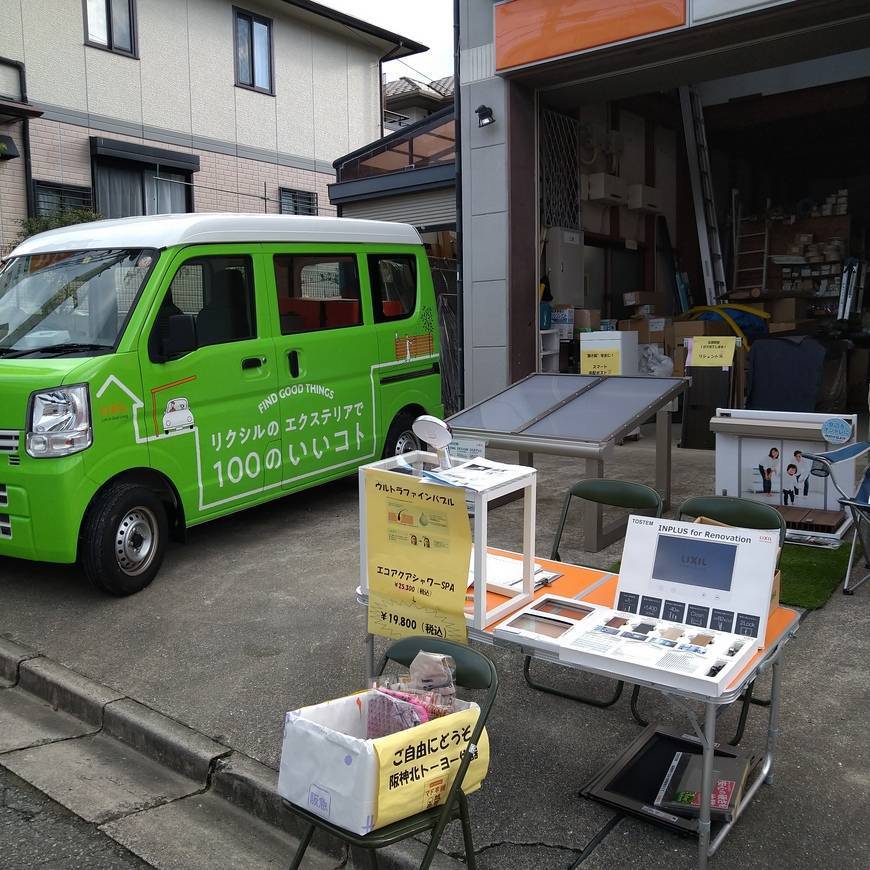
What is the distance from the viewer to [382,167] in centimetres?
1309

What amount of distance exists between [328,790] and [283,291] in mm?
4816

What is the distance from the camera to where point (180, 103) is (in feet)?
53.3

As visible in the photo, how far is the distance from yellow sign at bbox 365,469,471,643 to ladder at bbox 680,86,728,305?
37.1ft

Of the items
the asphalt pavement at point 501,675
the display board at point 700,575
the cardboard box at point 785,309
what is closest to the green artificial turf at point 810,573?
the asphalt pavement at point 501,675

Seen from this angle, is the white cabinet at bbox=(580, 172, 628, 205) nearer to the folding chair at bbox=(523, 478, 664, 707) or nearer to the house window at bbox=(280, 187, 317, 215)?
the house window at bbox=(280, 187, 317, 215)

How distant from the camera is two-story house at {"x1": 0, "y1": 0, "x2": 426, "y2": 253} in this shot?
46.0 ft

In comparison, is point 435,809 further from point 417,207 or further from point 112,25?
point 112,25

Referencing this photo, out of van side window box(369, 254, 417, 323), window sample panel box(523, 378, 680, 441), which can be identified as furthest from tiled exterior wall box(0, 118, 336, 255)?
window sample panel box(523, 378, 680, 441)

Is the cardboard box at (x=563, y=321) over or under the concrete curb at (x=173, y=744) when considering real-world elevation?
over

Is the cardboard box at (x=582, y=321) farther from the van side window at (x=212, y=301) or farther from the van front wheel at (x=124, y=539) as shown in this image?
the van front wheel at (x=124, y=539)

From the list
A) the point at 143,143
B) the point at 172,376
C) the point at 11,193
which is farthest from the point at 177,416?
the point at 143,143

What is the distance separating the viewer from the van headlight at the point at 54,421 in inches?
204

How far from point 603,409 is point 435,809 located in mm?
4274

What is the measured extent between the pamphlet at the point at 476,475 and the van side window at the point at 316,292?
3.39 meters
